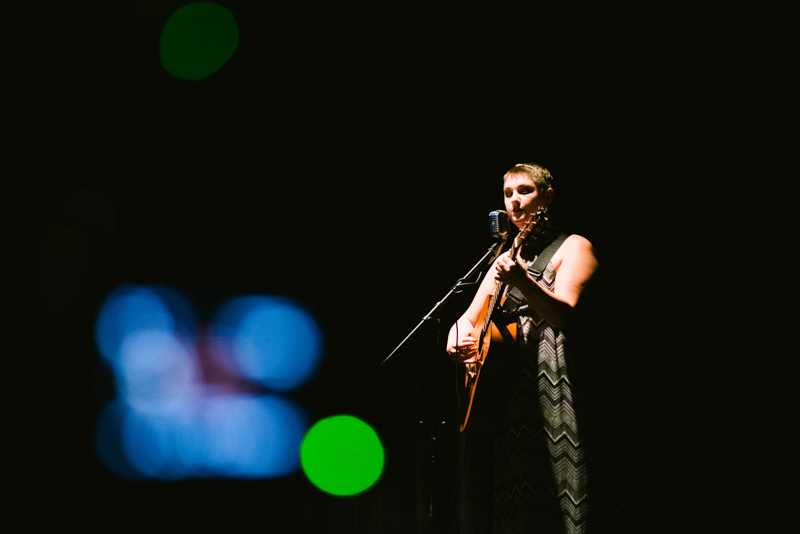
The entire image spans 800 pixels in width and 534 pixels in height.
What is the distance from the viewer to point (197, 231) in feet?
9.30

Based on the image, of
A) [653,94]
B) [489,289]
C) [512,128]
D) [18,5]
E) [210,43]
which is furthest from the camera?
[210,43]

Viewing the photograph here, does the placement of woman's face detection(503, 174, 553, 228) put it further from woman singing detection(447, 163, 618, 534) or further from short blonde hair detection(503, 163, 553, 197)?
woman singing detection(447, 163, 618, 534)

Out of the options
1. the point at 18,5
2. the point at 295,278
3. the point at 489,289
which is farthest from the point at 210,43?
the point at 489,289

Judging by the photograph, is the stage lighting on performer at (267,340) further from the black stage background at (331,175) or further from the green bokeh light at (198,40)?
the green bokeh light at (198,40)

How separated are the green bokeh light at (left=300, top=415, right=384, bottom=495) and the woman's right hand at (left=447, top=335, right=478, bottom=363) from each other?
95 cm

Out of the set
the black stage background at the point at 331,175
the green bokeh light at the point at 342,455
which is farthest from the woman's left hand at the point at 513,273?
the green bokeh light at the point at 342,455

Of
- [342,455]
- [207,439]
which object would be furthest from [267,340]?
[342,455]

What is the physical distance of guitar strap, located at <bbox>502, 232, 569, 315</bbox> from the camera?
1762mm

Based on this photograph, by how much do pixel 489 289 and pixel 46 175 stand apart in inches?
92.9

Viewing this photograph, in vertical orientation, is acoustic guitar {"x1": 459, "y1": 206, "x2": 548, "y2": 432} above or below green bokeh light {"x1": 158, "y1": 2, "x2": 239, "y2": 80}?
below

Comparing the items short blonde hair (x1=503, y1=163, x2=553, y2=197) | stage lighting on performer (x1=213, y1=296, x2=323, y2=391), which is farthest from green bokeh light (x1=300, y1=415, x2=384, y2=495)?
short blonde hair (x1=503, y1=163, x2=553, y2=197)

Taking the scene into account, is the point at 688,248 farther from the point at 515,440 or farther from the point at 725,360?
the point at 515,440

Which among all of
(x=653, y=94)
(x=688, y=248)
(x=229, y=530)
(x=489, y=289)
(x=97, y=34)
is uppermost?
(x=97, y=34)

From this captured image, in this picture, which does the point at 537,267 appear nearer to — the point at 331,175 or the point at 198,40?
the point at 331,175
